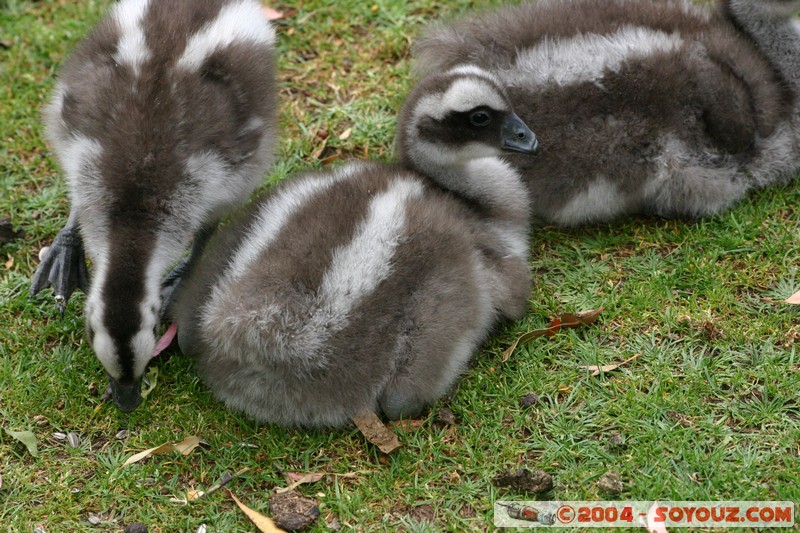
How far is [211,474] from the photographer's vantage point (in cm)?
407

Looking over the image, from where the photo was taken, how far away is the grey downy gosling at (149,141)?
3.94 metres

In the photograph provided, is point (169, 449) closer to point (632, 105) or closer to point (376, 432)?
point (376, 432)

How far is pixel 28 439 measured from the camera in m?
4.21

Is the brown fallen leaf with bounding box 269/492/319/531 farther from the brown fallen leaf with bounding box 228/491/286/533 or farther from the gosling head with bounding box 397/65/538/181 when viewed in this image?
the gosling head with bounding box 397/65/538/181

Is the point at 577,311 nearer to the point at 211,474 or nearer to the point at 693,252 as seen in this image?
the point at 693,252

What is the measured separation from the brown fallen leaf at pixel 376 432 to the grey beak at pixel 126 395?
1.00 meters

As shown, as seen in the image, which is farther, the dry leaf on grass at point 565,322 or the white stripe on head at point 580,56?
the white stripe on head at point 580,56

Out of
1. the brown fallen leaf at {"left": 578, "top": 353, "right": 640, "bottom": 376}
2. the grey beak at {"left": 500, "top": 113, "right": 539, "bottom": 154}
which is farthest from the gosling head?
the brown fallen leaf at {"left": 578, "top": 353, "right": 640, "bottom": 376}

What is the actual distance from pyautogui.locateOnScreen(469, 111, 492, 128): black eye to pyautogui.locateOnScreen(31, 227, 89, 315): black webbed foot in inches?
85.3

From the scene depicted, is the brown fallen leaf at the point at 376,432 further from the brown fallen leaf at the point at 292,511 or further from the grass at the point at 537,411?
the brown fallen leaf at the point at 292,511

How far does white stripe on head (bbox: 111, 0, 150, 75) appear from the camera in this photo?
4.27 meters

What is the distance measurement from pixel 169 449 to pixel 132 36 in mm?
1928

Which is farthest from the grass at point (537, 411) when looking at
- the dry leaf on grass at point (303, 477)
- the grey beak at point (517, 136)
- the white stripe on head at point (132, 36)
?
the white stripe on head at point (132, 36)

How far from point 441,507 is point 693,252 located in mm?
2039
